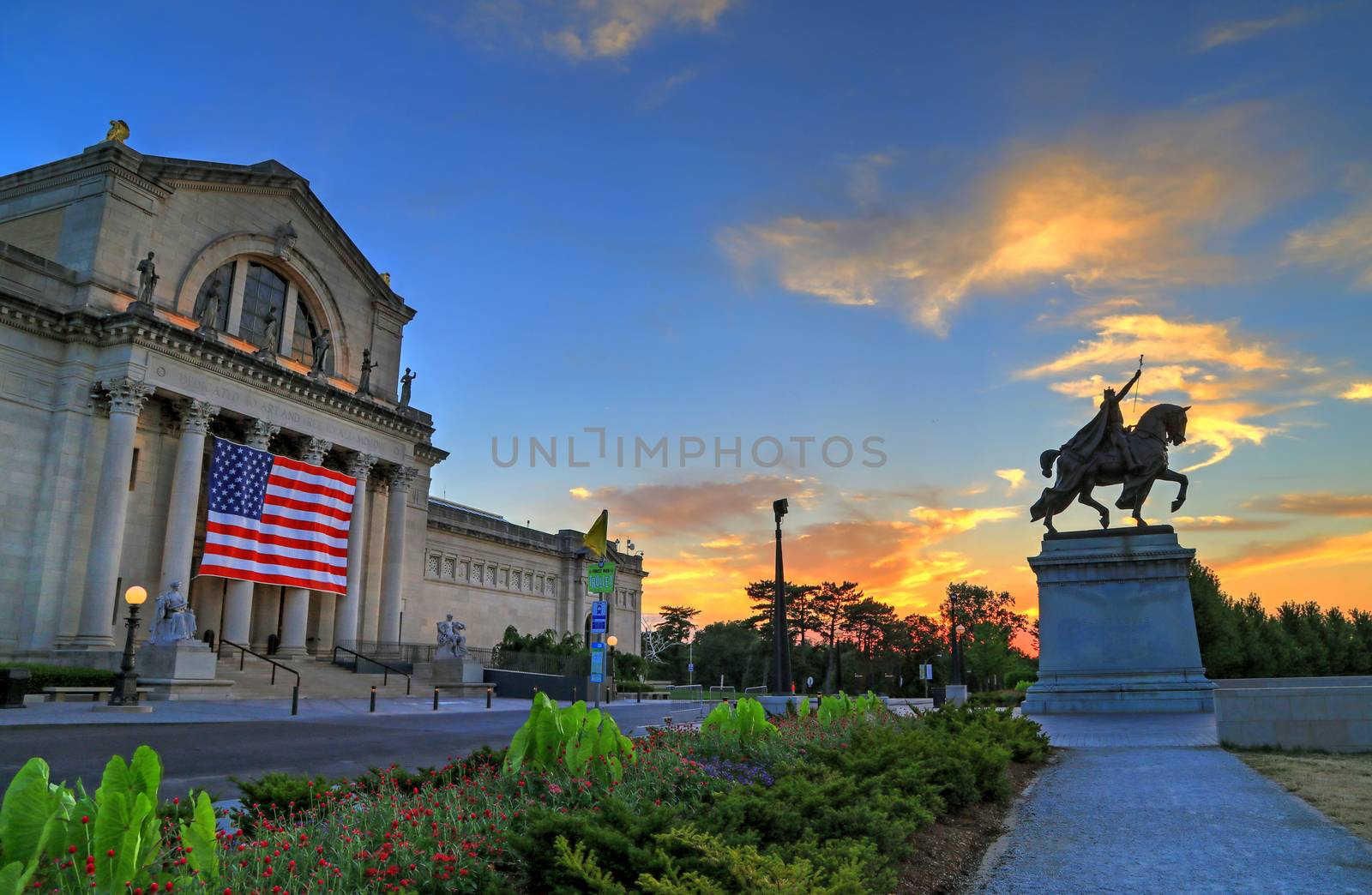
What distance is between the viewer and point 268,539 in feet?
127

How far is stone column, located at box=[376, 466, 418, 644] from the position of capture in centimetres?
4728

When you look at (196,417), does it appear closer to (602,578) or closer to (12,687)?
(12,687)

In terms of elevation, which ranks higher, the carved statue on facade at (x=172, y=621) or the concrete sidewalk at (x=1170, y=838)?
the carved statue on facade at (x=172, y=621)

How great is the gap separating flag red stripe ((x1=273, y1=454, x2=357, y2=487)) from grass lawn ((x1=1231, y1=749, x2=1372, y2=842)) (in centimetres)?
3622

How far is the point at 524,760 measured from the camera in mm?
8359

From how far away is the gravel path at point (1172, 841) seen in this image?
6809 mm

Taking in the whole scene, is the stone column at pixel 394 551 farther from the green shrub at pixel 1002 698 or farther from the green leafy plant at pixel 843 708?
the green leafy plant at pixel 843 708

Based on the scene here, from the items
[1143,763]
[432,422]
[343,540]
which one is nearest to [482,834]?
[1143,763]

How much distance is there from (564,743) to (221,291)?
39.2 m

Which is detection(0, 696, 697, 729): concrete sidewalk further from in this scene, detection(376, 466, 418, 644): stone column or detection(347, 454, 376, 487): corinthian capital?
detection(347, 454, 376, 487): corinthian capital

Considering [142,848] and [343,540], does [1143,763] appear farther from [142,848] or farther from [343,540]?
[343,540]

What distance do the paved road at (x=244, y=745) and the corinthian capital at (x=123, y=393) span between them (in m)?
15.4

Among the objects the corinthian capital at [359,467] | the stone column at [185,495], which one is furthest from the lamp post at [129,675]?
the corinthian capital at [359,467]

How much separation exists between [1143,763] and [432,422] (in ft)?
145
